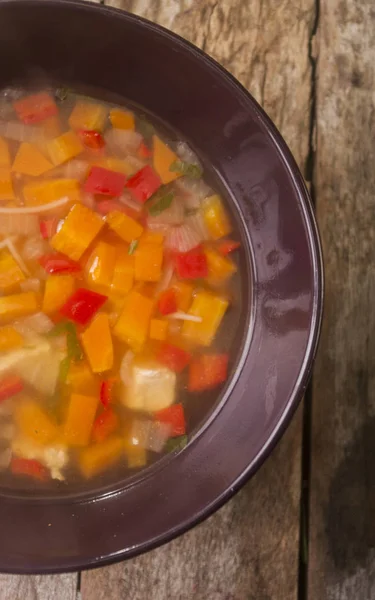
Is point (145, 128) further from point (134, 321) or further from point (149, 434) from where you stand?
point (149, 434)

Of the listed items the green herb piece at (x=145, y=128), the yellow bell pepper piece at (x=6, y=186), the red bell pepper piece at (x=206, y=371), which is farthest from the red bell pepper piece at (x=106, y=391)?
the green herb piece at (x=145, y=128)

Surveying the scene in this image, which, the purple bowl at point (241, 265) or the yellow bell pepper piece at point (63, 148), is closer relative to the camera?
the purple bowl at point (241, 265)

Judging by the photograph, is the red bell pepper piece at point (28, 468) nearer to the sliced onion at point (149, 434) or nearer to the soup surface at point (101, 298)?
the soup surface at point (101, 298)

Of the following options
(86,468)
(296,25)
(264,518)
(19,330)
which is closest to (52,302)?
(19,330)

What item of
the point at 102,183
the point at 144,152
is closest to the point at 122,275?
the point at 102,183

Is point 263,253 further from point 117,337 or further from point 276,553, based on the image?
point 276,553
